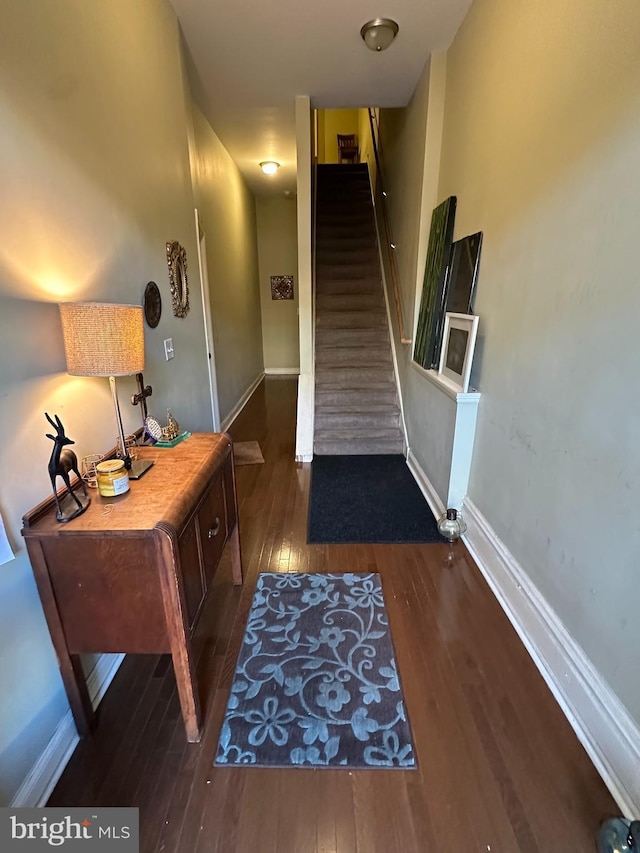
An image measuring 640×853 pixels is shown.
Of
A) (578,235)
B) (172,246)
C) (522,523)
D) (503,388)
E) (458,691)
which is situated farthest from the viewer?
(172,246)

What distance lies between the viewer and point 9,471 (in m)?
1.17

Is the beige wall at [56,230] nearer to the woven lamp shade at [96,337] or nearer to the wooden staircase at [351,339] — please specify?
the woven lamp shade at [96,337]

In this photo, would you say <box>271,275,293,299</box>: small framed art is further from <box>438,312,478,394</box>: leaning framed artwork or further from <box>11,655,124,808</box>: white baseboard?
<box>11,655,124,808</box>: white baseboard

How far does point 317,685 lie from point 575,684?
95 centimetres

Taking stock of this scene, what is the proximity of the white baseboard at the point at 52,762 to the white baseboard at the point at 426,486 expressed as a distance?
2125 mm

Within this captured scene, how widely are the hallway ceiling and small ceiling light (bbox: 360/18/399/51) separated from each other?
3 centimetres

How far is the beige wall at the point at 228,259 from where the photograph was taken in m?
3.96

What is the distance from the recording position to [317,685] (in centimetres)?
160

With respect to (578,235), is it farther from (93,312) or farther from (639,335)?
(93,312)

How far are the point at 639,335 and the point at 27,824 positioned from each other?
2.19 meters

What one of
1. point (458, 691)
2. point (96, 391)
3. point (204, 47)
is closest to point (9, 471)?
point (96, 391)

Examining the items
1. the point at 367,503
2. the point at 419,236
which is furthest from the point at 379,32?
the point at 367,503

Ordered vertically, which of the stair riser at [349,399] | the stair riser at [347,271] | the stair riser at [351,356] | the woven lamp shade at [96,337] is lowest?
the stair riser at [349,399]

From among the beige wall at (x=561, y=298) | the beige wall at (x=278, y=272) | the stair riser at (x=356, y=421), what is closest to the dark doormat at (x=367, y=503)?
the stair riser at (x=356, y=421)
